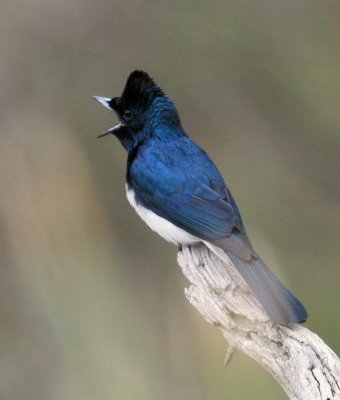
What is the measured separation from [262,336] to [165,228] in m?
1.15

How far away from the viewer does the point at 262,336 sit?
424 cm

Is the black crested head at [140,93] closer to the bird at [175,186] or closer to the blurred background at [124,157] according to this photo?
the bird at [175,186]


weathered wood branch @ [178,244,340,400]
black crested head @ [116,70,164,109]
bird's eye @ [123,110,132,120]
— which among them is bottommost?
weathered wood branch @ [178,244,340,400]

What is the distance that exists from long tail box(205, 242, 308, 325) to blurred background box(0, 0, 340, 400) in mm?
1270

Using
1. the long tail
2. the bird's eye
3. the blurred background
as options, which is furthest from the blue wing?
the blurred background

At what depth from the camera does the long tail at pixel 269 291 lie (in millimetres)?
4234

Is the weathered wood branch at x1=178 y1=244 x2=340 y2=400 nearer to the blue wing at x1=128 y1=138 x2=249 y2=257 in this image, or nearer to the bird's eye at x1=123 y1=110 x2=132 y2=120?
the blue wing at x1=128 y1=138 x2=249 y2=257

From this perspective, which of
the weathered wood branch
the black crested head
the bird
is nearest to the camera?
the weathered wood branch

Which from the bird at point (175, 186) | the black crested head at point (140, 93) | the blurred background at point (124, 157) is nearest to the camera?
the bird at point (175, 186)

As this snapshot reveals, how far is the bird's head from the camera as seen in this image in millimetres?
5551

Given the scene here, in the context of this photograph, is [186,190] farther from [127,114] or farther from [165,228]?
[127,114]

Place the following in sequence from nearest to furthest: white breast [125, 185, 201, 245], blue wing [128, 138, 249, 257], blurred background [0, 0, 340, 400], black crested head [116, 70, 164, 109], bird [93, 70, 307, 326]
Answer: bird [93, 70, 307, 326], blue wing [128, 138, 249, 257], white breast [125, 185, 201, 245], black crested head [116, 70, 164, 109], blurred background [0, 0, 340, 400]

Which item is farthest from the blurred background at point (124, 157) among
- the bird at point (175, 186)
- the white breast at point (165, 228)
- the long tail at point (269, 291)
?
the long tail at point (269, 291)

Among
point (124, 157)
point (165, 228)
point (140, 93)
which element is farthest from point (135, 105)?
point (124, 157)
